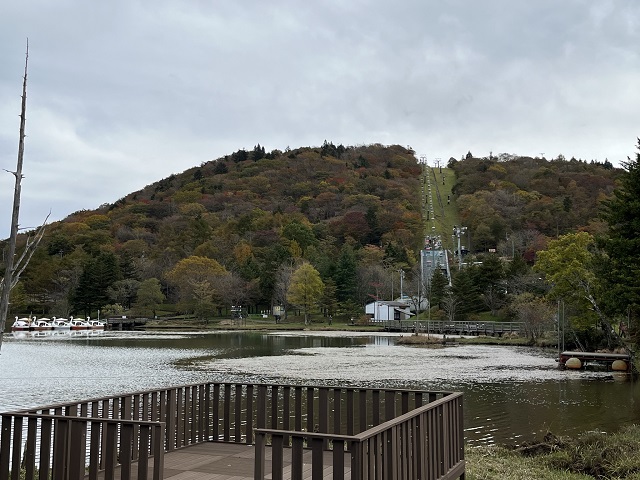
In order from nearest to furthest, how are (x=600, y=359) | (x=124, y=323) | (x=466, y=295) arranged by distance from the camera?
1. (x=600, y=359)
2. (x=466, y=295)
3. (x=124, y=323)

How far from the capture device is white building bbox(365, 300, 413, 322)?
67.1m

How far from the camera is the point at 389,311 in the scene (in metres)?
67.0

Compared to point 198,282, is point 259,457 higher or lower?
lower

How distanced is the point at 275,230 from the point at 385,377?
236 feet

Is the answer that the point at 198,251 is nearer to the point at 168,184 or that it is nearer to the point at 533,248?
the point at 533,248

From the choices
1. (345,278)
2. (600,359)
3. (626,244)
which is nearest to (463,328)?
(345,278)

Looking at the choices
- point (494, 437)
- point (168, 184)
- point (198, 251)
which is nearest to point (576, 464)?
point (494, 437)

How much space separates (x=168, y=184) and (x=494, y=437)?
442 ft

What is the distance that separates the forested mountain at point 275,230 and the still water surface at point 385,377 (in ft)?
89.1

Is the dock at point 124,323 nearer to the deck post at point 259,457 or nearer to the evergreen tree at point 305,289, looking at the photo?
the evergreen tree at point 305,289

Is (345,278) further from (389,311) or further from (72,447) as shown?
(72,447)

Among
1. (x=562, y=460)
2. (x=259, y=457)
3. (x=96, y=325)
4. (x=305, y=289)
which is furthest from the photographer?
(x=305, y=289)

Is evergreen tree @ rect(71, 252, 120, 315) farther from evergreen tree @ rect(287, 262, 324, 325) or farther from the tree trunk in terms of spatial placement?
the tree trunk

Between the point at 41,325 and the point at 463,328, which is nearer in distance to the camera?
the point at 463,328
